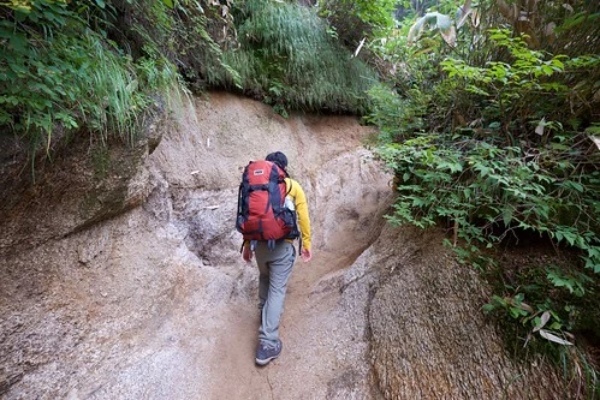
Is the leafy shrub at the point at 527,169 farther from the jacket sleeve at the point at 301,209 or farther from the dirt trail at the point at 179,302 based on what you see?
the dirt trail at the point at 179,302

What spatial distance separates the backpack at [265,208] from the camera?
3031 millimetres

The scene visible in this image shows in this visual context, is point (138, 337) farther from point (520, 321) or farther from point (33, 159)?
point (520, 321)

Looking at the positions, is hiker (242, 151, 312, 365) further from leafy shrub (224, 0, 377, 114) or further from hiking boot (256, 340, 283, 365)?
leafy shrub (224, 0, 377, 114)

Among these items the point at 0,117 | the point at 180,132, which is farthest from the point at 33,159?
the point at 180,132

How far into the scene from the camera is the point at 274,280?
3.37 m

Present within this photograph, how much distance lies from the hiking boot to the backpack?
1.18 meters

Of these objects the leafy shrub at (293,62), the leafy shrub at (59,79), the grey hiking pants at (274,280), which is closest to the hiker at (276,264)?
the grey hiking pants at (274,280)

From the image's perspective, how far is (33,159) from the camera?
2123 millimetres

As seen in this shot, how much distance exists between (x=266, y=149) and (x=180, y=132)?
167 cm

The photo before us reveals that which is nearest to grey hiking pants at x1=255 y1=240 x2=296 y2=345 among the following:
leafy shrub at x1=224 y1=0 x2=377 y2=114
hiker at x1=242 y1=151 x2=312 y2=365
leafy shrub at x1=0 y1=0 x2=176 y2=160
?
hiker at x1=242 y1=151 x2=312 y2=365

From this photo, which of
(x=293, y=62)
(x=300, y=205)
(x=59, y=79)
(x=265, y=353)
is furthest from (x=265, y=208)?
(x=293, y=62)

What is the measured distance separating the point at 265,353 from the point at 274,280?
2.63 feet

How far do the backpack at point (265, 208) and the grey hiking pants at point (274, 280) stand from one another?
240 mm

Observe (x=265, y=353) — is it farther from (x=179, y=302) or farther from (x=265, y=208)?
(x=265, y=208)
